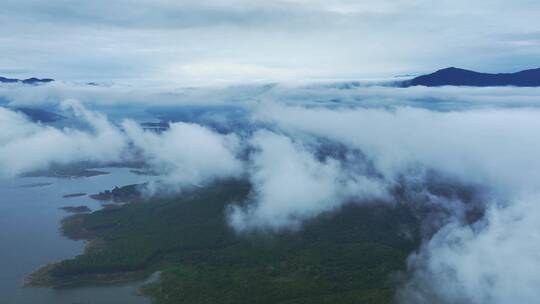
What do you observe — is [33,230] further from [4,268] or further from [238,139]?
[238,139]

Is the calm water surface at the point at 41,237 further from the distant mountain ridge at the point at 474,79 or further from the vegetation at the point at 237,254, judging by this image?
the distant mountain ridge at the point at 474,79

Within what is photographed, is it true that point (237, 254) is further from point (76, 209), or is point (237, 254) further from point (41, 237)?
point (76, 209)

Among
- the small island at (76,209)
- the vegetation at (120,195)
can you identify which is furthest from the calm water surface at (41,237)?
the vegetation at (120,195)

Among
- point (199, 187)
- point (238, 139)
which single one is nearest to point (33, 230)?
point (199, 187)

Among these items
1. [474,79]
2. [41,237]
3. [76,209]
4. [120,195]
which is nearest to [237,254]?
[41,237]

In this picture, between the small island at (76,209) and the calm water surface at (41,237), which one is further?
the small island at (76,209)

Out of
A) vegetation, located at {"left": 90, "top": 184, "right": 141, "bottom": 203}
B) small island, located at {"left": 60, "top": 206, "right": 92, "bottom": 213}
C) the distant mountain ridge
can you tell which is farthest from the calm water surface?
the distant mountain ridge
